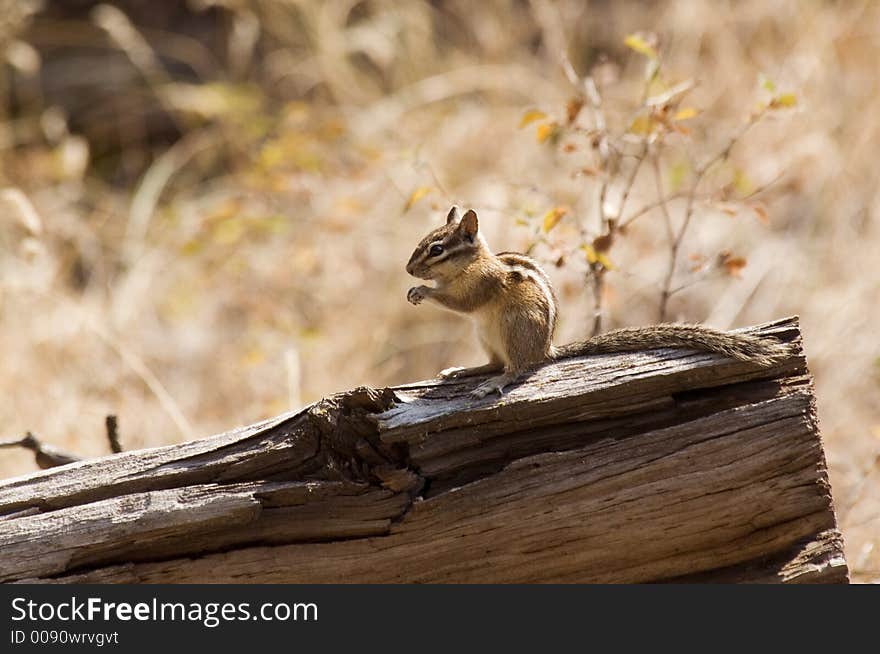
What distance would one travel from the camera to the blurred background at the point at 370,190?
504 centimetres

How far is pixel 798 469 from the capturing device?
2891mm

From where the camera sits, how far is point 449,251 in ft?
10.9

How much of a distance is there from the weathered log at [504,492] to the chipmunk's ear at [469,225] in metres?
0.67

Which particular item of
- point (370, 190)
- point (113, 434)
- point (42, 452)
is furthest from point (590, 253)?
point (370, 190)

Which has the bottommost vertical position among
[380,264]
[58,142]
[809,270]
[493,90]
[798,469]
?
[798,469]

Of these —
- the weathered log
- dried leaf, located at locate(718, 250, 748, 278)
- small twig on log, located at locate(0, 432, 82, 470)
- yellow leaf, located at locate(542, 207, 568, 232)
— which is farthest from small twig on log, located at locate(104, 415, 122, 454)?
dried leaf, located at locate(718, 250, 748, 278)

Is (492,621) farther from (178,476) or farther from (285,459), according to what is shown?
(178,476)

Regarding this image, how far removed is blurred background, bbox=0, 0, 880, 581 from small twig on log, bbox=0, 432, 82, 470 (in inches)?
24.8

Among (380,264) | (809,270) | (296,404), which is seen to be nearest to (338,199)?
(380,264)

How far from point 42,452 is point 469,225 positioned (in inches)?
63.9

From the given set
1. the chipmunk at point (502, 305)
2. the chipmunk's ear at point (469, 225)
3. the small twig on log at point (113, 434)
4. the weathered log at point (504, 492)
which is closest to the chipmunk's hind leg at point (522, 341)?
the chipmunk at point (502, 305)

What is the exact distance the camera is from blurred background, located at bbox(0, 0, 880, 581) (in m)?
5.04

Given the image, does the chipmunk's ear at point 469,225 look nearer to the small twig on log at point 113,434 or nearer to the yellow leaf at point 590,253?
the yellow leaf at point 590,253

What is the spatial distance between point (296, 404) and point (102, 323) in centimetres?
226
